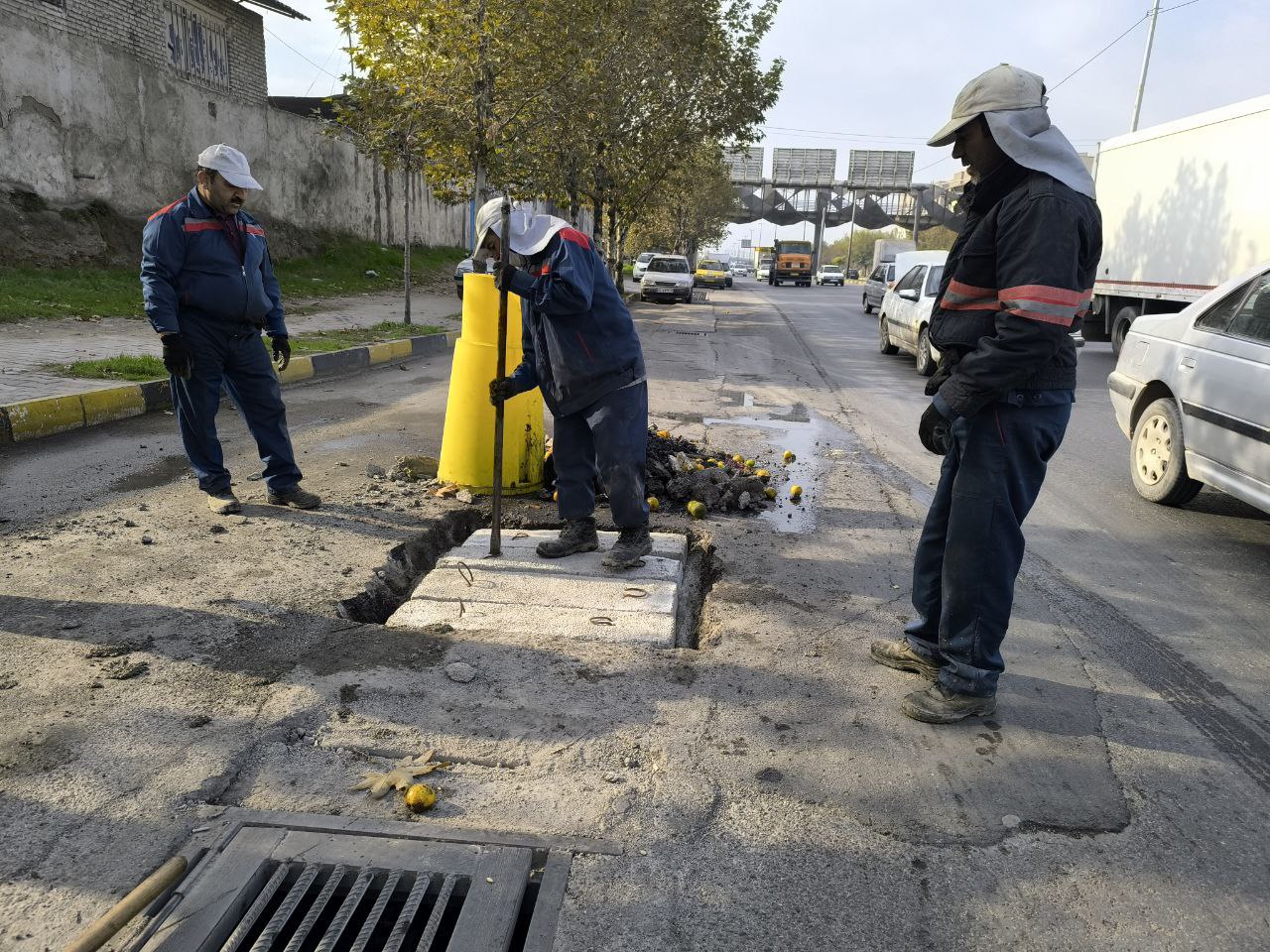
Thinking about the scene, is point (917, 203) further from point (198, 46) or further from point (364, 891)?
point (364, 891)

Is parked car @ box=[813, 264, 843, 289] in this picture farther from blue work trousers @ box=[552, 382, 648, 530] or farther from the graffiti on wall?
blue work trousers @ box=[552, 382, 648, 530]

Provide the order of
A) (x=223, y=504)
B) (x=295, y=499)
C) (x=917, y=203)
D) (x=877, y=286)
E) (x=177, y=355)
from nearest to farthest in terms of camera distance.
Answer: (x=177, y=355) → (x=223, y=504) → (x=295, y=499) → (x=877, y=286) → (x=917, y=203)

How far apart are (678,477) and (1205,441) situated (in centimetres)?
316

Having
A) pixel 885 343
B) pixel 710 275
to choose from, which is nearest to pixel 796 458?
pixel 885 343

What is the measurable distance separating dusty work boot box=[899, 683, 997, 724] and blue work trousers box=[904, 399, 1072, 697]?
3 cm

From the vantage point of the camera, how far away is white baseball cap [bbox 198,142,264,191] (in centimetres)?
457

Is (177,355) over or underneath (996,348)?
underneath

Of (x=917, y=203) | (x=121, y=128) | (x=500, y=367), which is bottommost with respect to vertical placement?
(x=500, y=367)

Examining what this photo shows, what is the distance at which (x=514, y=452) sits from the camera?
17.5 feet

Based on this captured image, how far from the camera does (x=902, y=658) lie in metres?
3.38

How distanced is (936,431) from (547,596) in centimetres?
181

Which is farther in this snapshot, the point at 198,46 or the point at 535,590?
the point at 198,46

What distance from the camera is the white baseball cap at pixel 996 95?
270 cm

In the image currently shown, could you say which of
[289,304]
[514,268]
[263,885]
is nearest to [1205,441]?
[514,268]
